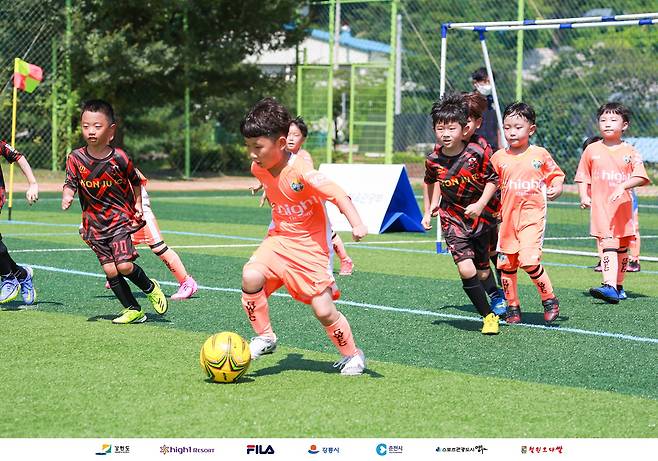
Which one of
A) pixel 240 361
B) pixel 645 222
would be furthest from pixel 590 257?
pixel 240 361

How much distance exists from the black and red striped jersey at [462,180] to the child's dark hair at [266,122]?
→ 2076 millimetres

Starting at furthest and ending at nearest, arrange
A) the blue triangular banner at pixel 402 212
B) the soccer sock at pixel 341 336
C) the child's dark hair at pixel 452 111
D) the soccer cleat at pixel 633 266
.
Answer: the blue triangular banner at pixel 402 212, the soccer cleat at pixel 633 266, the child's dark hair at pixel 452 111, the soccer sock at pixel 341 336

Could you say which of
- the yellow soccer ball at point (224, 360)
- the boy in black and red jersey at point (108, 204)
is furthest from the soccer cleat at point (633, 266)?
the yellow soccer ball at point (224, 360)

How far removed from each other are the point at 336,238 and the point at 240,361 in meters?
5.20

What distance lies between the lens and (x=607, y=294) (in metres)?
9.88

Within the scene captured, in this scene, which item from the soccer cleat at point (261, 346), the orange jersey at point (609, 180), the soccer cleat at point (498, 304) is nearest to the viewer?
the soccer cleat at point (261, 346)

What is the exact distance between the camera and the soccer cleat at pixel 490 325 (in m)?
8.17

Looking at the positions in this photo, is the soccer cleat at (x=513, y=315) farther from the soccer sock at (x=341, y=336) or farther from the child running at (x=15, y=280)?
the child running at (x=15, y=280)

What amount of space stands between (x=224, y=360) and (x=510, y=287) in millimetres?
3205

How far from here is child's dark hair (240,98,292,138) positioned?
659 centimetres

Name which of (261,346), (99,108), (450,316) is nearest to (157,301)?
(99,108)

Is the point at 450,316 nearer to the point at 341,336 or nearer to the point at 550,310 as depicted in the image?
the point at 550,310

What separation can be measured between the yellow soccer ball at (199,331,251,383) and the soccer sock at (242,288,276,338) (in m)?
0.38

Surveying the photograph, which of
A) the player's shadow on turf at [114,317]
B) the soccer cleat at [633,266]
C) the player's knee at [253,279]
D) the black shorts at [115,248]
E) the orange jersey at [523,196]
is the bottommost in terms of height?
the soccer cleat at [633,266]
